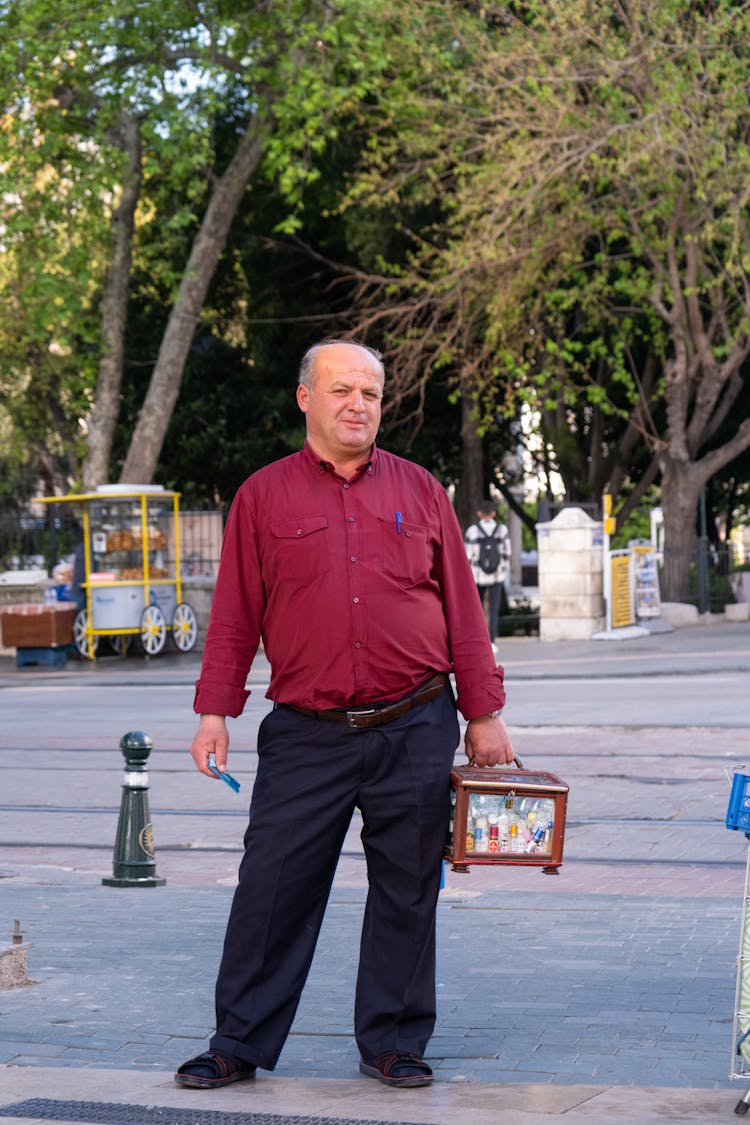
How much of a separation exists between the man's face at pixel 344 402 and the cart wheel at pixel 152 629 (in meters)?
19.3

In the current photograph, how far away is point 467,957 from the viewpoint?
6082 millimetres

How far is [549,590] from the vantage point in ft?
79.9

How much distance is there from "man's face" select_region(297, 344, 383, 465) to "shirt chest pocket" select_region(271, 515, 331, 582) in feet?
0.66

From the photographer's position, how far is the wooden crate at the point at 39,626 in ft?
78.3

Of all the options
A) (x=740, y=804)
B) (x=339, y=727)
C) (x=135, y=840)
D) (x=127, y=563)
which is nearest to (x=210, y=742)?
(x=339, y=727)

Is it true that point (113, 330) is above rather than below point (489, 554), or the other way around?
above

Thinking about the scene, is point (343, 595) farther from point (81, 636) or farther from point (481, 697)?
point (81, 636)

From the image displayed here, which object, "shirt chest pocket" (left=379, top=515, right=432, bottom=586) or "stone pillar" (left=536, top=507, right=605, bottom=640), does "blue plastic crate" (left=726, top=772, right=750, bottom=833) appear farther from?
"stone pillar" (left=536, top=507, right=605, bottom=640)

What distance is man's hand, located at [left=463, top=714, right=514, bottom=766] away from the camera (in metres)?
4.68

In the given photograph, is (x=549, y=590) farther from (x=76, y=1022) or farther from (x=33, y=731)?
(x=76, y=1022)

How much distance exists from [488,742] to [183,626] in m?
20.1

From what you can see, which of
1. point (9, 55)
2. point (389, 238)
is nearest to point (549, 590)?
point (389, 238)

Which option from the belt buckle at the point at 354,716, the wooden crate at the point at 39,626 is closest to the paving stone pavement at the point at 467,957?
the belt buckle at the point at 354,716

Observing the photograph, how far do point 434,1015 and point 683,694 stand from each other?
12.1 metres
